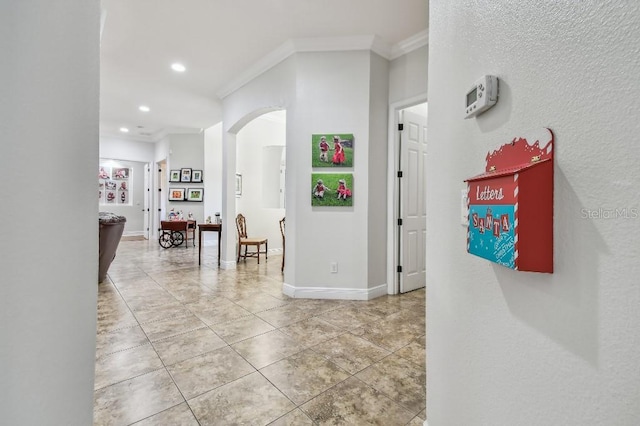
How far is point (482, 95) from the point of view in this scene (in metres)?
0.89

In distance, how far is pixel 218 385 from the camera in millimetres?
1840

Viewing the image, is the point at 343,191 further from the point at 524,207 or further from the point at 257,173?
the point at 257,173

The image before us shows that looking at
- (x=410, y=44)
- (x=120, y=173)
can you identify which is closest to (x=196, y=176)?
(x=120, y=173)


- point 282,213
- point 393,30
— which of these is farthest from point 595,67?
point 282,213

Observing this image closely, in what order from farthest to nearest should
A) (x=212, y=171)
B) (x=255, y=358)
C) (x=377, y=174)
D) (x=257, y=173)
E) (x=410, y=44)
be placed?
1. (x=212, y=171)
2. (x=257, y=173)
3. (x=377, y=174)
4. (x=410, y=44)
5. (x=255, y=358)

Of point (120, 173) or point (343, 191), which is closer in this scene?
point (343, 191)

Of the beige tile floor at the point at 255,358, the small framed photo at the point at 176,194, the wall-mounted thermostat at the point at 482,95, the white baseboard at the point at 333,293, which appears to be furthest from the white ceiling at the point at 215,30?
the small framed photo at the point at 176,194

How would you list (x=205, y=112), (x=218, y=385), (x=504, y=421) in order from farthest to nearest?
(x=205, y=112)
(x=218, y=385)
(x=504, y=421)

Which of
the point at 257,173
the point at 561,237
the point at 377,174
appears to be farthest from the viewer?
the point at 257,173

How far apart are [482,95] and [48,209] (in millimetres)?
1169

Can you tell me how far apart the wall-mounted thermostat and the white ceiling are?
2.35 m

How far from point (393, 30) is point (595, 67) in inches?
124

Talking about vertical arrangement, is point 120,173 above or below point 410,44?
below

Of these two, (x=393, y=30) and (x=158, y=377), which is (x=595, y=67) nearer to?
(x=158, y=377)
